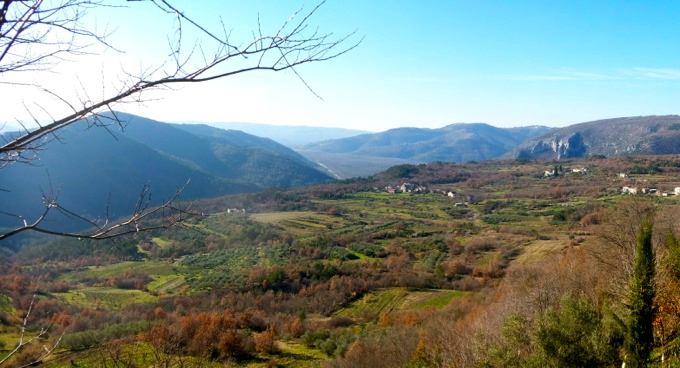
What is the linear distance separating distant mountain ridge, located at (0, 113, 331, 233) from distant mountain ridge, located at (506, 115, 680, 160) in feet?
234

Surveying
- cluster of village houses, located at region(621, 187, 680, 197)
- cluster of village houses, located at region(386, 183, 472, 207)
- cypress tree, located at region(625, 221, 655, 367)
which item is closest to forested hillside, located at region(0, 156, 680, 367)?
cypress tree, located at region(625, 221, 655, 367)

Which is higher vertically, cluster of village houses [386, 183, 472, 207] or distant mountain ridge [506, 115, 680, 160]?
distant mountain ridge [506, 115, 680, 160]

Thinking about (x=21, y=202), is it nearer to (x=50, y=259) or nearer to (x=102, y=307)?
(x=50, y=259)

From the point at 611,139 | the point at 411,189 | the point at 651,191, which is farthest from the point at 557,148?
the point at 651,191

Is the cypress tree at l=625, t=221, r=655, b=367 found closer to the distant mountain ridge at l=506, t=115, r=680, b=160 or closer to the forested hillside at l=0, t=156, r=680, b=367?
the forested hillside at l=0, t=156, r=680, b=367

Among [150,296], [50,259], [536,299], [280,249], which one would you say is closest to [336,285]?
[280,249]

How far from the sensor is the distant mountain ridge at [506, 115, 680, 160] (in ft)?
325

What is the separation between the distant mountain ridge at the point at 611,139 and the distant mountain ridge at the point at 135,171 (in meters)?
71.4

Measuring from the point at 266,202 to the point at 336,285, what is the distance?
37273 mm

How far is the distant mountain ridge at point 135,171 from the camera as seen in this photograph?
56.1 metres

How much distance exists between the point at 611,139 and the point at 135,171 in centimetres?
12217

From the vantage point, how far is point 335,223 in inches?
2197

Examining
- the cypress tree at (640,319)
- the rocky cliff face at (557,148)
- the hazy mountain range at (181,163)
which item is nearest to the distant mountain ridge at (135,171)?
the hazy mountain range at (181,163)

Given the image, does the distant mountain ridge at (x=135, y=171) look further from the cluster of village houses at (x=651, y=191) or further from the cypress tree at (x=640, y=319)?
the cluster of village houses at (x=651, y=191)
